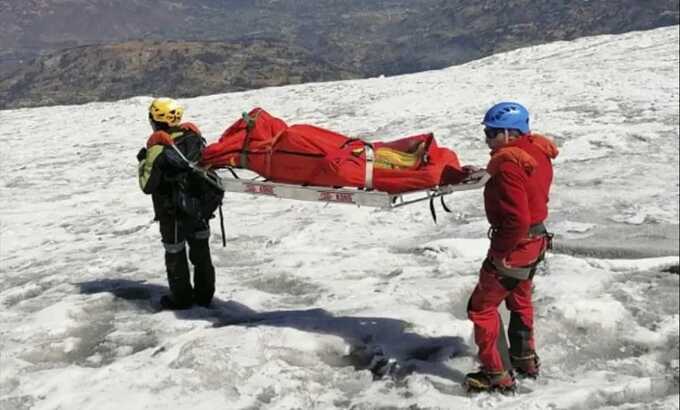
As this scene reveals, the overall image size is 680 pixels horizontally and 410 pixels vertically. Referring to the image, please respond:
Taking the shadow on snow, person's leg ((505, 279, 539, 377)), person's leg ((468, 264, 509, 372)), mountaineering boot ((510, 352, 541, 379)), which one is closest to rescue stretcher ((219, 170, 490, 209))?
person's leg ((468, 264, 509, 372))

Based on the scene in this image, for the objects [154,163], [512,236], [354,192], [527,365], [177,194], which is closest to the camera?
[512,236]

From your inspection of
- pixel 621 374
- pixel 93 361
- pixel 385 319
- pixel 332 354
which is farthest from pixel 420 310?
pixel 93 361

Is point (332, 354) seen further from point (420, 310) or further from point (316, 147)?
point (316, 147)

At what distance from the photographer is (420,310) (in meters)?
6.91

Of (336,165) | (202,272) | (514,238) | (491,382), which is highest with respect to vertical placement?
(336,165)

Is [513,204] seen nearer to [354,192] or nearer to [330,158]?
[354,192]

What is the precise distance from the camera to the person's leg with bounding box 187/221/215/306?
24.5ft

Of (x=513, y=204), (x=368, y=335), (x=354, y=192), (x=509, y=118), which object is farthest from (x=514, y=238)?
(x=368, y=335)

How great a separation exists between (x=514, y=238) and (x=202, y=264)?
3.78 meters

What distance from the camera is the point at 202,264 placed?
300 inches

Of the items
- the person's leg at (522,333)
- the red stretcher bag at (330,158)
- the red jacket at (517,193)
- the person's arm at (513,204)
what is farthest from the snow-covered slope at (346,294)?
the red stretcher bag at (330,158)

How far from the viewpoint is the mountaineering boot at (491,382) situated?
17.3ft

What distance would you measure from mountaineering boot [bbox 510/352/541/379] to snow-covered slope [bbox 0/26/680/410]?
88 millimetres

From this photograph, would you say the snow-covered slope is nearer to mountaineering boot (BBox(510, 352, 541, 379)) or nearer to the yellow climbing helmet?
mountaineering boot (BBox(510, 352, 541, 379))
